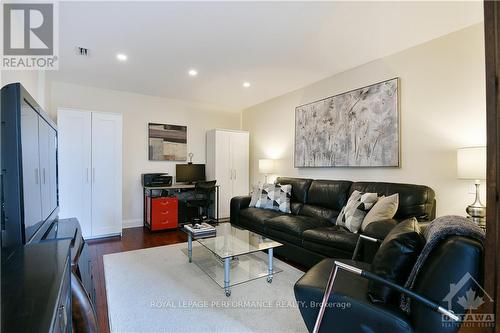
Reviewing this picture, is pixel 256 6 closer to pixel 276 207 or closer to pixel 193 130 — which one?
pixel 276 207

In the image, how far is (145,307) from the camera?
201 centimetres

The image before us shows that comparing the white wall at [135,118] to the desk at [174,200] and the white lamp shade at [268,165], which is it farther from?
the white lamp shade at [268,165]

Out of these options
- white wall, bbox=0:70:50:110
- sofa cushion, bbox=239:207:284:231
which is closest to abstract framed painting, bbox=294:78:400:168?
sofa cushion, bbox=239:207:284:231

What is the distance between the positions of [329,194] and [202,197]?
2640 mm

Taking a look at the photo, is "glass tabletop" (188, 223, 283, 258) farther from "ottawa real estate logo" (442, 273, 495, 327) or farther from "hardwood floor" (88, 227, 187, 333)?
"ottawa real estate logo" (442, 273, 495, 327)

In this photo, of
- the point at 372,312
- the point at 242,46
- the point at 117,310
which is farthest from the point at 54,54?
the point at 372,312

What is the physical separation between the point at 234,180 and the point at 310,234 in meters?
2.90

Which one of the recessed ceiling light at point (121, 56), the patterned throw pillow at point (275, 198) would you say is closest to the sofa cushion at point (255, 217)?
the patterned throw pillow at point (275, 198)

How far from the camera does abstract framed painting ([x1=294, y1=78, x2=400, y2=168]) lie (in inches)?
118

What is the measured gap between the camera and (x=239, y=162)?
17.8ft

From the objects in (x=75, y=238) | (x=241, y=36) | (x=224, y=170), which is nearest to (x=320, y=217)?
(x=241, y=36)

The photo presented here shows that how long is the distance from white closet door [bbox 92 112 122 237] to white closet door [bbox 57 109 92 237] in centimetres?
8

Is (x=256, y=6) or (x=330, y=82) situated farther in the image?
(x=330, y=82)

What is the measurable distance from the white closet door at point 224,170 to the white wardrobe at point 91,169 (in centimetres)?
186
